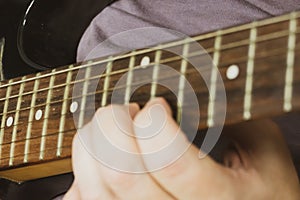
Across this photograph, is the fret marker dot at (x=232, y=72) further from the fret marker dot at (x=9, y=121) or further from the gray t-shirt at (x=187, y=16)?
the fret marker dot at (x=9, y=121)

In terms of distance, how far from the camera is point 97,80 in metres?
0.68

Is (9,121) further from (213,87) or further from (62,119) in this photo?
(213,87)

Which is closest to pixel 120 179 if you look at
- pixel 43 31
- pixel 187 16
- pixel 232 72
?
pixel 232 72

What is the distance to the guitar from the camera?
1.74ft

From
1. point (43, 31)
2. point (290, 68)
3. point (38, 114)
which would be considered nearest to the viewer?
point (290, 68)

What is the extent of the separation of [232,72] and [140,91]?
10 cm

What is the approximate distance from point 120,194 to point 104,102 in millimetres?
94

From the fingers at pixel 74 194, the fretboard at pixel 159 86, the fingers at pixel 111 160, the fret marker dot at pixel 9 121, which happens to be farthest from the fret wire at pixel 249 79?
the fret marker dot at pixel 9 121

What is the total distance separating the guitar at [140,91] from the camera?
53 cm

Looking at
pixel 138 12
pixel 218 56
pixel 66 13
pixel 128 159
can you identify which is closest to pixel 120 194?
pixel 128 159

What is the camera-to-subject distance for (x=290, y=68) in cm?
52

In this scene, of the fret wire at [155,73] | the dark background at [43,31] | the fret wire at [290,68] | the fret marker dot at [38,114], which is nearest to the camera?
the fret wire at [290,68]

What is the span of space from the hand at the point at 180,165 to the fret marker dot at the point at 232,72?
6 centimetres

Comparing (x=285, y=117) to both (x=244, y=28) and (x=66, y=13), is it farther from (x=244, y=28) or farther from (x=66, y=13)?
(x=66, y=13)
